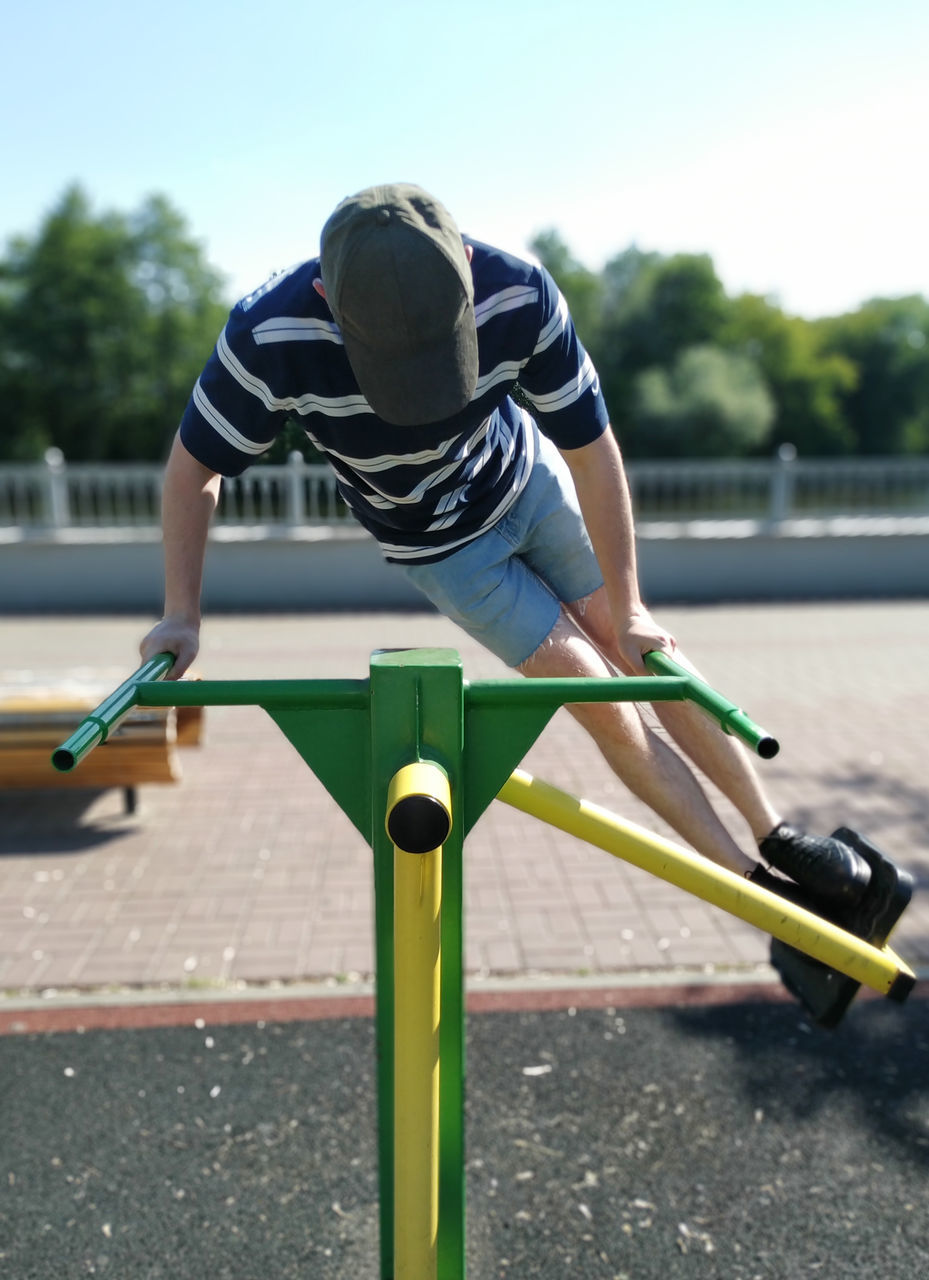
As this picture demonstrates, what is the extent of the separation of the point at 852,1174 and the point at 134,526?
30.4 feet

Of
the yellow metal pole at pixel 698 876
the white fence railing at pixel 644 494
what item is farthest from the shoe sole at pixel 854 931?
the white fence railing at pixel 644 494

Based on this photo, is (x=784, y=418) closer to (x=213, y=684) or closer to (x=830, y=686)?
(x=830, y=686)

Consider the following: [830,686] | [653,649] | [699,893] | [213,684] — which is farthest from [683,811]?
[830,686]

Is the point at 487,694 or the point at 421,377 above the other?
the point at 421,377

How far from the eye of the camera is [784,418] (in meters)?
37.5

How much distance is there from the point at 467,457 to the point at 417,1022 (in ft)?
3.40

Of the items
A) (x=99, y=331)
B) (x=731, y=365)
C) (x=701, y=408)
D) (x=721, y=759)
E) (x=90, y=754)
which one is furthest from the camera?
(x=731, y=365)

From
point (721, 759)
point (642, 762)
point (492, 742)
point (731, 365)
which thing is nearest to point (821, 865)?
point (721, 759)

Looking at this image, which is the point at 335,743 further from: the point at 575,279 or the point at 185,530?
the point at 575,279

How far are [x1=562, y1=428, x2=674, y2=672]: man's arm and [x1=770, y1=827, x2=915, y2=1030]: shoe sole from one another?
26.5 inches

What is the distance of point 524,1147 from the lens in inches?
95.3

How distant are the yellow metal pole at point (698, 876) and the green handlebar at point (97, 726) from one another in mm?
561

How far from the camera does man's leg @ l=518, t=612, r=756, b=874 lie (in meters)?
1.94

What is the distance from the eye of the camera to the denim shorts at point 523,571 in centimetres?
202
